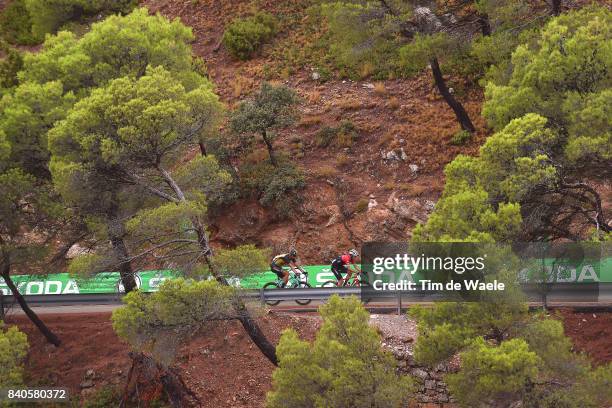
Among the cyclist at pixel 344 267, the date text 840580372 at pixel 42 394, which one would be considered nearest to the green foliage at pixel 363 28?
the cyclist at pixel 344 267

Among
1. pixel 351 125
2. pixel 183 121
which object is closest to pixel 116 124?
pixel 183 121

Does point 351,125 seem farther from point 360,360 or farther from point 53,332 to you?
point 360,360

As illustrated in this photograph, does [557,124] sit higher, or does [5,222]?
[557,124]

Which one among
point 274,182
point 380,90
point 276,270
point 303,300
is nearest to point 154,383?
point 276,270

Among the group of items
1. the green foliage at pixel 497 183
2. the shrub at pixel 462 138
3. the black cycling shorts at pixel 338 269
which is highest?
the green foliage at pixel 497 183

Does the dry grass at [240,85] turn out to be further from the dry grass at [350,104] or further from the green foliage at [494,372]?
the green foliage at [494,372]

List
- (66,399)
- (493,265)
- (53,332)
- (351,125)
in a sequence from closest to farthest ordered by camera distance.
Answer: (493,265) → (66,399) → (53,332) → (351,125)
